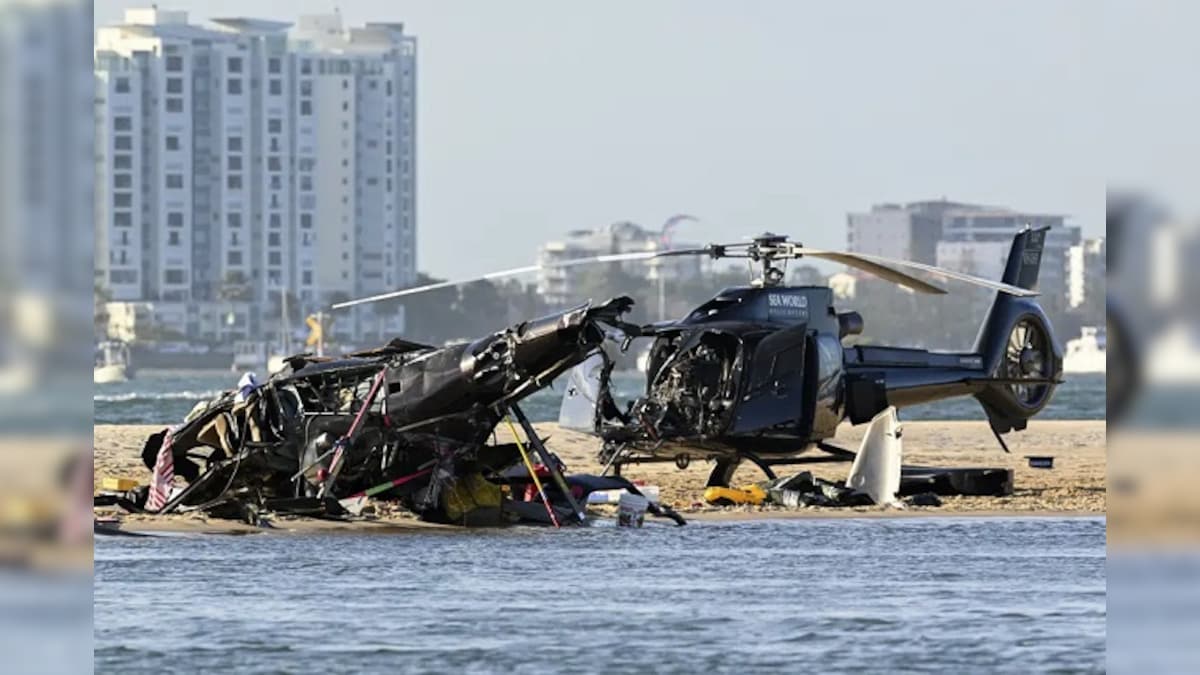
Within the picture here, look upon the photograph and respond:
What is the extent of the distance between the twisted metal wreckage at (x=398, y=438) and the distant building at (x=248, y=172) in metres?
166

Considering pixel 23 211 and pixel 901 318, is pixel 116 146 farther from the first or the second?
pixel 23 211

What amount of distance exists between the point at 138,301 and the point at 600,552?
554 feet

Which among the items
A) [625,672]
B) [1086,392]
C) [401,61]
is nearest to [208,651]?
[625,672]

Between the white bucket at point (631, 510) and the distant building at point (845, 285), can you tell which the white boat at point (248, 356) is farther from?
the white bucket at point (631, 510)

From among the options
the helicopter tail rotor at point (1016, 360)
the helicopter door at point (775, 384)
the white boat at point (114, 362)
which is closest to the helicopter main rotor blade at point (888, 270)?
the helicopter door at point (775, 384)

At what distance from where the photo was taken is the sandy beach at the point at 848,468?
25781 mm

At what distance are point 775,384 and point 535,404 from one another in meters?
77.1

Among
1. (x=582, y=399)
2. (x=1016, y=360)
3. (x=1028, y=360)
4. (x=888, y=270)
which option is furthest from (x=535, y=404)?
(x=888, y=270)

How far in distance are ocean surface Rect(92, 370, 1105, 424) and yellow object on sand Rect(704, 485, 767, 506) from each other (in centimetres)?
2390

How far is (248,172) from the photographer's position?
636 ft

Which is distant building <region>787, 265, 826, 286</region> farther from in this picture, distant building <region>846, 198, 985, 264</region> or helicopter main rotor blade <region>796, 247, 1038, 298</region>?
helicopter main rotor blade <region>796, 247, 1038, 298</region>

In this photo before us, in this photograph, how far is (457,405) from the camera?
2372 centimetres

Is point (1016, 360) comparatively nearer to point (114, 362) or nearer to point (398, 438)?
point (398, 438)

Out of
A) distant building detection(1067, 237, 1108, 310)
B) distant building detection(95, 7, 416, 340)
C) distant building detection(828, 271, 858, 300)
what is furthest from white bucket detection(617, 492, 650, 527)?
distant building detection(95, 7, 416, 340)
